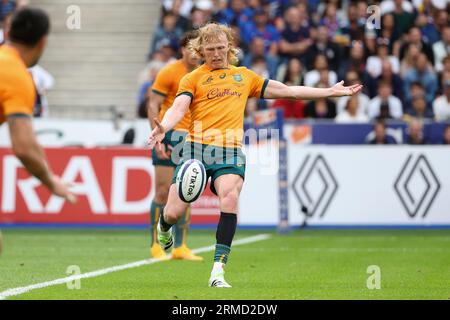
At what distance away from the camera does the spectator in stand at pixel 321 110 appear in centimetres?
2092

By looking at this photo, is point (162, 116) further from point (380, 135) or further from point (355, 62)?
point (355, 62)

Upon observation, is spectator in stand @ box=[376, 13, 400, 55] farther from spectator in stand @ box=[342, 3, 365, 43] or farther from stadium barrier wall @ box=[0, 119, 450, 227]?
stadium barrier wall @ box=[0, 119, 450, 227]

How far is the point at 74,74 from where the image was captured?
26141mm

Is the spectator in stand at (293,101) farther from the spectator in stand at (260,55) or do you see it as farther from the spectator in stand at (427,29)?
the spectator in stand at (427,29)

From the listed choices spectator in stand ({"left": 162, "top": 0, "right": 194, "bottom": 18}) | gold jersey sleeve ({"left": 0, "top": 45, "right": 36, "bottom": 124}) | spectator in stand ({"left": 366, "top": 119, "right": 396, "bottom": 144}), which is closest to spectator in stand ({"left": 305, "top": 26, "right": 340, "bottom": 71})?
spectator in stand ({"left": 162, "top": 0, "right": 194, "bottom": 18})

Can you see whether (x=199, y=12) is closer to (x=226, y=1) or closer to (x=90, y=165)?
(x=226, y=1)

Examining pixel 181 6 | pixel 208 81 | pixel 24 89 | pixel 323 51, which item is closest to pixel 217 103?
pixel 208 81

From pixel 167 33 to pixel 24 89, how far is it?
1744cm

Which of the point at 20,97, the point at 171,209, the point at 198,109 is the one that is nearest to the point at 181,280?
the point at 171,209

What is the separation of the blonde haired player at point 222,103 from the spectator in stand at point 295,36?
516 inches

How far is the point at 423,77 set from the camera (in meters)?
22.3

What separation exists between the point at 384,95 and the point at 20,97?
14920 mm

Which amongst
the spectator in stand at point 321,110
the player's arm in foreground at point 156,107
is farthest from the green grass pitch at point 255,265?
the spectator in stand at point 321,110

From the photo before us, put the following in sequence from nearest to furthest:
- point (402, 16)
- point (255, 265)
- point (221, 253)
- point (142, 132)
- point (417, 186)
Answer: point (221, 253) → point (255, 265) → point (417, 186) → point (142, 132) → point (402, 16)
